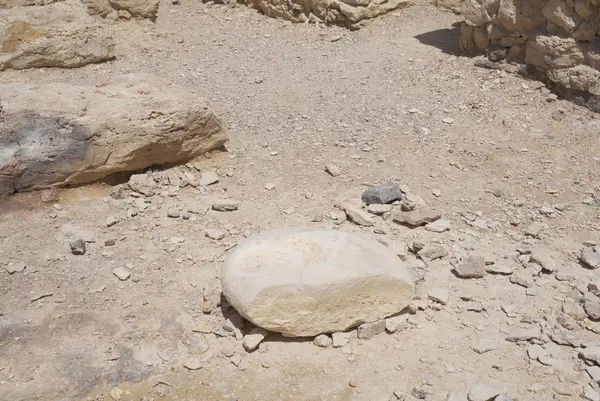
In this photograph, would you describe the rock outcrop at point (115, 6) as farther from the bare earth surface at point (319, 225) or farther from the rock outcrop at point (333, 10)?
the rock outcrop at point (333, 10)

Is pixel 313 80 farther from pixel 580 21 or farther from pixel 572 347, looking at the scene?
pixel 572 347

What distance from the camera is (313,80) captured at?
7121mm

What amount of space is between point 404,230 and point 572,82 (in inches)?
102

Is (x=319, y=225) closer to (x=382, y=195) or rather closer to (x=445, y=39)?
(x=382, y=195)

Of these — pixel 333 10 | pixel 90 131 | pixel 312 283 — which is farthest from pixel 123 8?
pixel 312 283

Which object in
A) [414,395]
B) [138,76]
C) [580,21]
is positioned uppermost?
[580,21]

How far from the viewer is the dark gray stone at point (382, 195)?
521 cm

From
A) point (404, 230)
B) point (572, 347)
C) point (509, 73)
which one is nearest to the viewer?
point (572, 347)

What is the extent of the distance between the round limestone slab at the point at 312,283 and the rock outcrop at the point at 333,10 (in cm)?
481

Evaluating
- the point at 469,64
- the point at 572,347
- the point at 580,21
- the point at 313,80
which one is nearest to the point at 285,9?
the point at 313,80

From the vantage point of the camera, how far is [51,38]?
7.38m

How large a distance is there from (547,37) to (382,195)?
2.59m

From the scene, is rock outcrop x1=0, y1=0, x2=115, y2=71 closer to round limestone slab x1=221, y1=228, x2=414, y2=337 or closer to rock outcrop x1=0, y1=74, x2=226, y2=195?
rock outcrop x1=0, y1=74, x2=226, y2=195

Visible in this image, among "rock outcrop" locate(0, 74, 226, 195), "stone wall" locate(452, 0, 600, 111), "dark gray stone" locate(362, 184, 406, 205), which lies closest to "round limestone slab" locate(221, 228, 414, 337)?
"dark gray stone" locate(362, 184, 406, 205)
